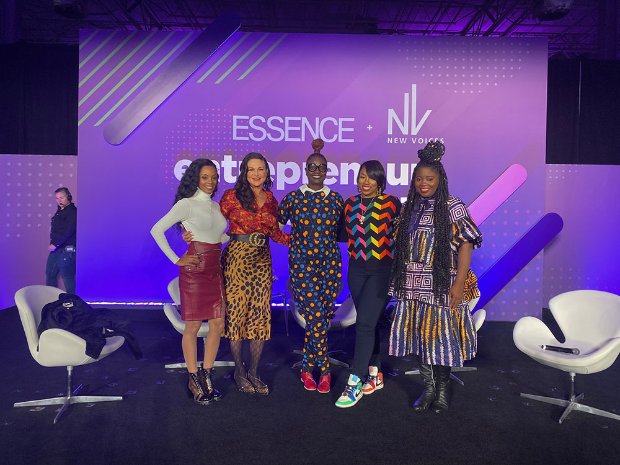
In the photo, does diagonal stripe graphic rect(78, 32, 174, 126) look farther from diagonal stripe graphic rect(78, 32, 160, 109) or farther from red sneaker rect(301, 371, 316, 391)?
red sneaker rect(301, 371, 316, 391)

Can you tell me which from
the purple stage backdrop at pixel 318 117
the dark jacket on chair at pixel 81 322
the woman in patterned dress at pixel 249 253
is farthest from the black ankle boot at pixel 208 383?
the purple stage backdrop at pixel 318 117

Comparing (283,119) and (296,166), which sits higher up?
(283,119)

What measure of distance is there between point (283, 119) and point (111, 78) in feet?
6.68

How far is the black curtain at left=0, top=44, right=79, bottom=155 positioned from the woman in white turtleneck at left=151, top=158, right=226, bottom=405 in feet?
17.9

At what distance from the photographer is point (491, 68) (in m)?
5.70

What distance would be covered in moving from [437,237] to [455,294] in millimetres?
343

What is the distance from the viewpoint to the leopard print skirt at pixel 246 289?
3238 millimetres

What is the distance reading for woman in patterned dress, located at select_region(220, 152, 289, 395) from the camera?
321 cm

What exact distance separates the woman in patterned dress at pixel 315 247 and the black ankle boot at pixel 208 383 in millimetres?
704

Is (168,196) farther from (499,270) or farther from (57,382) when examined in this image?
(499,270)

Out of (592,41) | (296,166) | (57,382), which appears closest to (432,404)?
(57,382)

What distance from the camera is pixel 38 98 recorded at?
7.51m

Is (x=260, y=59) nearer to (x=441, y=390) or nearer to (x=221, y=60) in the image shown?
(x=221, y=60)

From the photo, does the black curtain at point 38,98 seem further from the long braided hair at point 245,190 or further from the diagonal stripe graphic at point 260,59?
the long braided hair at point 245,190
